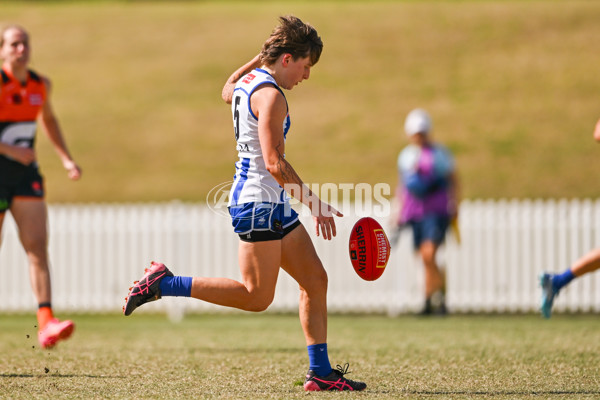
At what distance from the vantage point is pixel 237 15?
1307 inches

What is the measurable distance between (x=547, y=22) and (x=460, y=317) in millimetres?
19557

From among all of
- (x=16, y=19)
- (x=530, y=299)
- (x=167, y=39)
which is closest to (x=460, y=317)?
(x=530, y=299)

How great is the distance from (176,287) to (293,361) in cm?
170

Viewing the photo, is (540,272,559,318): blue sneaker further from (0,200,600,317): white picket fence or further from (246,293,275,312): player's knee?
(0,200,600,317): white picket fence

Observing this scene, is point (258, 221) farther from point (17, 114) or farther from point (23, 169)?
point (17, 114)

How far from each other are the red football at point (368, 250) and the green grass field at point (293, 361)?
2.18 ft

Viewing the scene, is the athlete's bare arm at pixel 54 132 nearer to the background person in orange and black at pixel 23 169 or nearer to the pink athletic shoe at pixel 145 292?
the background person in orange and black at pixel 23 169

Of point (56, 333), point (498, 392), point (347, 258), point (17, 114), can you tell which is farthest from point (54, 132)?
point (347, 258)

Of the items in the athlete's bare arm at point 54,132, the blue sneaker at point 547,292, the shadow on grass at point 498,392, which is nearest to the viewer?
the shadow on grass at point 498,392

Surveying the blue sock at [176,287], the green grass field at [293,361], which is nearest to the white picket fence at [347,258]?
the green grass field at [293,361]

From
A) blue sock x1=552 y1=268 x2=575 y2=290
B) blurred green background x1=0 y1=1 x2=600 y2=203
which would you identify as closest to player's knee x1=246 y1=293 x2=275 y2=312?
blue sock x1=552 y1=268 x2=575 y2=290

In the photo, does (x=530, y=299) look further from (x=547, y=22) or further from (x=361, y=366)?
(x=547, y=22)

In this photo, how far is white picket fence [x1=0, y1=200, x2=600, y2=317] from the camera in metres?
12.0

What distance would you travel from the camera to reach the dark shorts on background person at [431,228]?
11.0 meters
